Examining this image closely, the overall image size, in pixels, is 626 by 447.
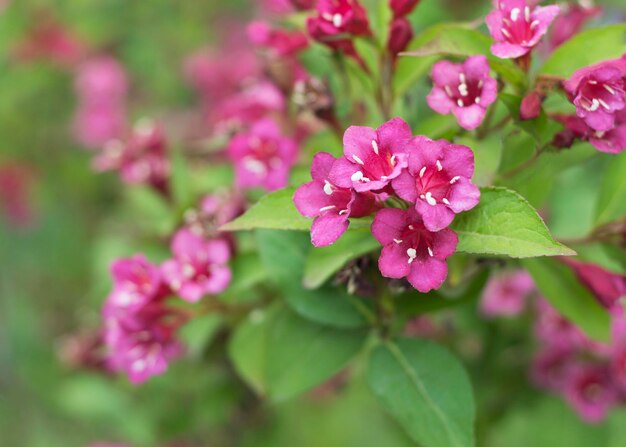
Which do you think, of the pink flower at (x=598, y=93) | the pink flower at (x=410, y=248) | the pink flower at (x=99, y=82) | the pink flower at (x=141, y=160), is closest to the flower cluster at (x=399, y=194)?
the pink flower at (x=410, y=248)

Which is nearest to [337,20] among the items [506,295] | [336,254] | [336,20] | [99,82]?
[336,20]

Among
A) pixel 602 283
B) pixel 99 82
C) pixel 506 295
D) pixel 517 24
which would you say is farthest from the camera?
pixel 99 82

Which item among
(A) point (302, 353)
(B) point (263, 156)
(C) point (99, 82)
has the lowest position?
(C) point (99, 82)

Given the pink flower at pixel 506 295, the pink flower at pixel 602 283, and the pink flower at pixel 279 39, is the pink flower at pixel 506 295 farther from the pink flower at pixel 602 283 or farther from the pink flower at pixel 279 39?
the pink flower at pixel 279 39

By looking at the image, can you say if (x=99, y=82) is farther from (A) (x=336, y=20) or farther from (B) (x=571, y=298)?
(B) (x=571, y=298)

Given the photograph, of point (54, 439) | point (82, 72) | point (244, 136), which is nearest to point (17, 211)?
point (82, 72)

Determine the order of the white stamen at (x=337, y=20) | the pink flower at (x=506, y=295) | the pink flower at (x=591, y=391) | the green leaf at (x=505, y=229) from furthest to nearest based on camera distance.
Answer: the pink flower at (x=506, y=295)
the pink flower at (x=591, y=391)
the white stamen at (x=337, y=20)
the green leaf at (x=505, y=229)

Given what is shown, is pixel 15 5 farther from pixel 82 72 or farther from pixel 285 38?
pixel 285 38
